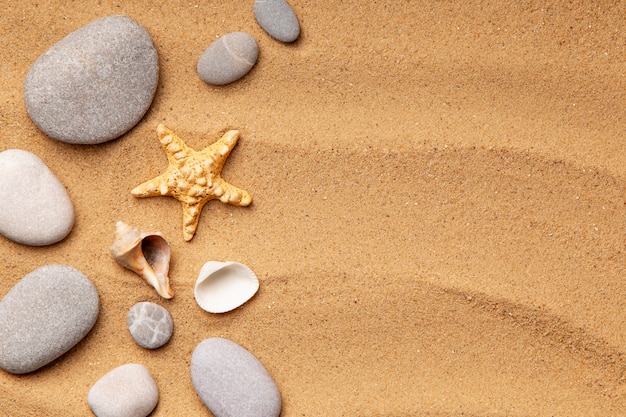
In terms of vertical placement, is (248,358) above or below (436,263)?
below

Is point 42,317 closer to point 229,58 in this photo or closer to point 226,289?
point 226,289

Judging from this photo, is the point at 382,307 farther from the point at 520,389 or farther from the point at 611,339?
the point at 611,339

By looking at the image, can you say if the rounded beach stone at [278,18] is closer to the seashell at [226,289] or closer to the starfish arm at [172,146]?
the starfish arm at [172,146]

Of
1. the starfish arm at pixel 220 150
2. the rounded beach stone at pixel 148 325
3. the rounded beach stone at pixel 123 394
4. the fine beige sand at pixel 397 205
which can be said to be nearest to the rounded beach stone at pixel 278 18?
the fine beige sand at pixel 397 205

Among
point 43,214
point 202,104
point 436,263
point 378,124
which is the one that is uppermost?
point 378,124

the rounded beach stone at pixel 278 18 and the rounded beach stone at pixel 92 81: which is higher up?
the rounded beach stone at pixel 278 18

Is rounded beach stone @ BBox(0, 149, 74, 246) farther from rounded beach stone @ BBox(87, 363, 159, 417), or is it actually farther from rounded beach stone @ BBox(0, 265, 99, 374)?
rounded beach stone @ BBox(87, 363, 159, 417)

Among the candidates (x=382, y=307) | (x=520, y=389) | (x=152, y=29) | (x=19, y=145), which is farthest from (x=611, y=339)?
(x=19, y=145)
